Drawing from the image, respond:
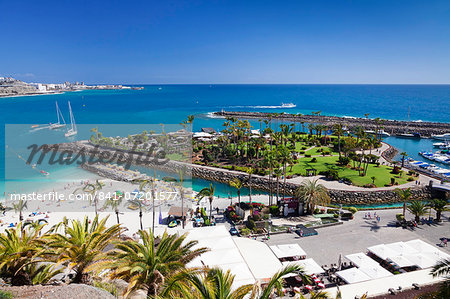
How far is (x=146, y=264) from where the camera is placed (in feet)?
37.9

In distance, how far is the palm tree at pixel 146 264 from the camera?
1103 centimetres

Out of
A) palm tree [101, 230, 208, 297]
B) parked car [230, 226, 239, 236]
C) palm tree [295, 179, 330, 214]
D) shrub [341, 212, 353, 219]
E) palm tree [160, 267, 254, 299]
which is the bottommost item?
parked car [230, 226, 239, 236]

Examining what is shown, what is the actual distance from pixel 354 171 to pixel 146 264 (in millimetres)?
41461

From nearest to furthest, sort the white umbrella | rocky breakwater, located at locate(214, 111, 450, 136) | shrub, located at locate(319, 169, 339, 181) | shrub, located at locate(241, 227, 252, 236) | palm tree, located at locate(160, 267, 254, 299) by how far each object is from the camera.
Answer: palm tree, located at locate(160, 267, 254, 299) < the white umbrella < shrub, located at locate(241, 227, 252, 236) < shrub, located at locate(319, 169, 339, 181) < rocky breakwater, located at locate(214, 111, 450, 136)

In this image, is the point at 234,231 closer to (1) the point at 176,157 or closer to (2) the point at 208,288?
(2) the point at 208,288

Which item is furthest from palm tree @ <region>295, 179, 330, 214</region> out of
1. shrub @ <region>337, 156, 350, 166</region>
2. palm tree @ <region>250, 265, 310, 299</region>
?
palm tree @ <region>250, 265, 310, 299</region>

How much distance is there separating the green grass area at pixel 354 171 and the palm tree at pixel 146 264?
35.1 m

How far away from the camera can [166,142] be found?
64.4m

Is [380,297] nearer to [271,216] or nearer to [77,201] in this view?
[271,216]

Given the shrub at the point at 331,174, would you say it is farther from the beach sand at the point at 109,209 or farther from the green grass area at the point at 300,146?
the green grass area at the point at 300,146

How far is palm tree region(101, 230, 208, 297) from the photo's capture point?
11.0 metres

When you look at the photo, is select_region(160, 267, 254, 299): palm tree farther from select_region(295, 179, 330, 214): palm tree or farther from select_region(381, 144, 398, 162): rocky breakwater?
select_region(381, 144, 398, 162): rocky breakwater

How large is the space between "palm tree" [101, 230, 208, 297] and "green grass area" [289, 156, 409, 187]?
35.1 metres

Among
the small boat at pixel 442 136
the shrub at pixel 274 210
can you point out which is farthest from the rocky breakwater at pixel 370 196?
the small boat at pixel 442 136
